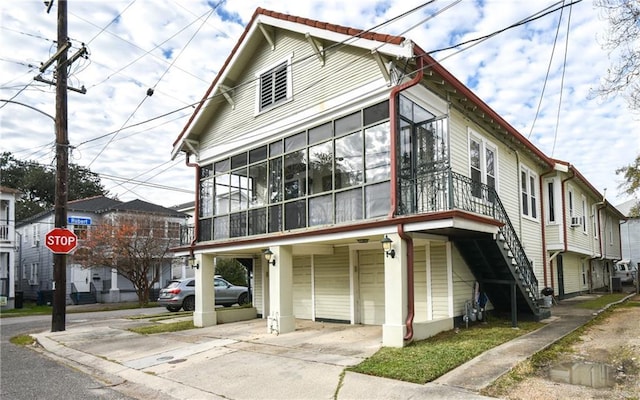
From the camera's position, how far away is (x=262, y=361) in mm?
8719

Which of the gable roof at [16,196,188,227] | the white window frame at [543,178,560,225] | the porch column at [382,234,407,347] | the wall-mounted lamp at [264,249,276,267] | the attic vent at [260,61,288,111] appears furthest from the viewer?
the gable roof at [16,196,188,227]

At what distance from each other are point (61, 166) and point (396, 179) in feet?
33.9

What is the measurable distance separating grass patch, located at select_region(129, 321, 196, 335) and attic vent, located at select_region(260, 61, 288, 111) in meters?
6.85

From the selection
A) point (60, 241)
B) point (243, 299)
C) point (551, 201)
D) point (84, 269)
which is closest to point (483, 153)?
point (551, 201)

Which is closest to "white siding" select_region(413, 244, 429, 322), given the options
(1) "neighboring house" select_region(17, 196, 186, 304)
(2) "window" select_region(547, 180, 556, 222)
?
(2) "window" select_region(547, 180, 556, 222)

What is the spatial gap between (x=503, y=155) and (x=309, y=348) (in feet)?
29.5

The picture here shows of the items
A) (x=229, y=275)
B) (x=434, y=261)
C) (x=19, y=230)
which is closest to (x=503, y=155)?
(x=434, y=261)

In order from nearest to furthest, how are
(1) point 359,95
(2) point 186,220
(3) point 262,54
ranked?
(1) point 359,95, (3) point 262,54, (2) point 186,220

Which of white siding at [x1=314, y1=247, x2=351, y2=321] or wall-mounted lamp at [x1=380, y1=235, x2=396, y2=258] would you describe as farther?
white siding at [x1=314, y1=247, x2=351, y2=321]

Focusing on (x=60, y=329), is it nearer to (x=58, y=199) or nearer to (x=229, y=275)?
(x=58, y=199)

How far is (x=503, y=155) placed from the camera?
1466cm

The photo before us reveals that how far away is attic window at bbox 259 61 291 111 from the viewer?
1280cm

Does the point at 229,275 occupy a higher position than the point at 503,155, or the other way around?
the point at 503,155

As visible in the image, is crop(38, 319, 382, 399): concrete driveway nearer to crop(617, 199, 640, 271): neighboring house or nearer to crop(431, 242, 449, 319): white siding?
crop(431, 242, 449, 319): white siding
